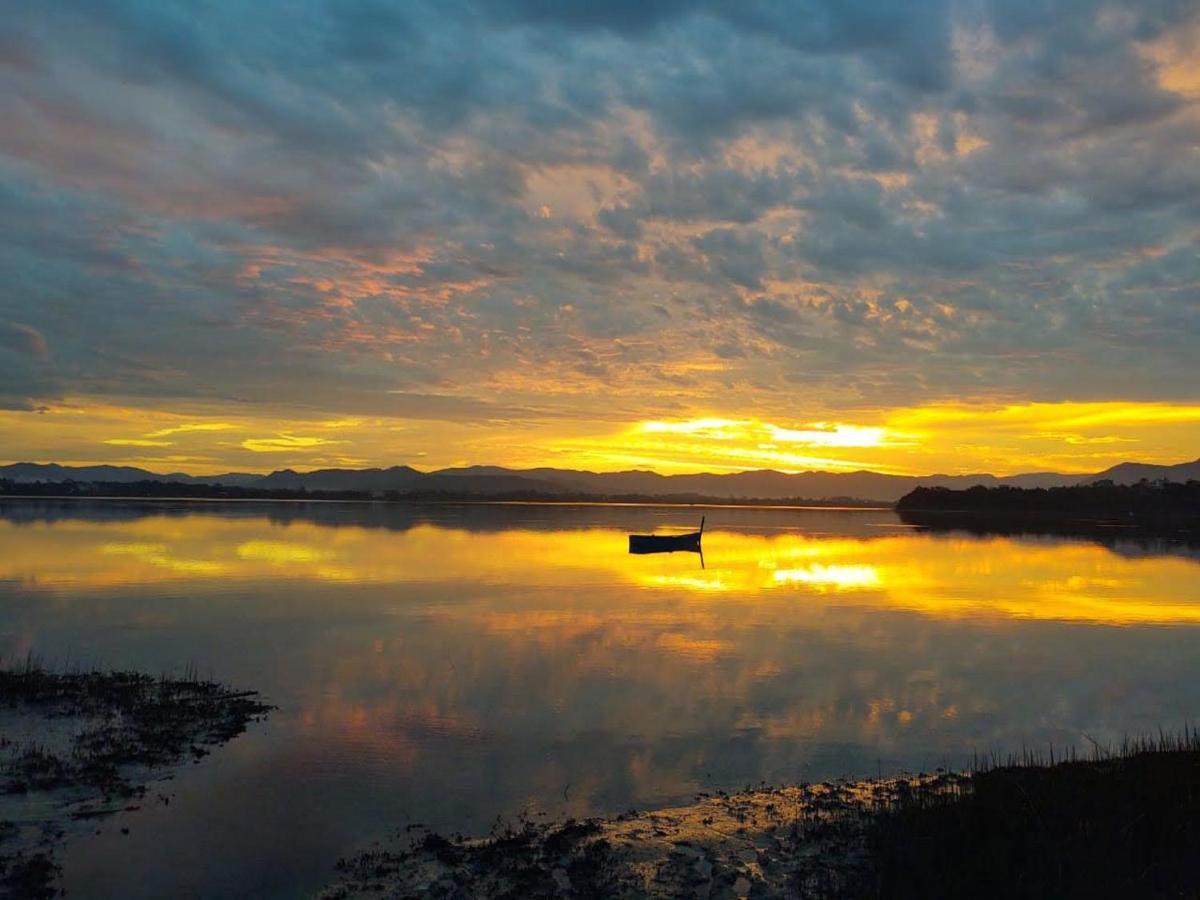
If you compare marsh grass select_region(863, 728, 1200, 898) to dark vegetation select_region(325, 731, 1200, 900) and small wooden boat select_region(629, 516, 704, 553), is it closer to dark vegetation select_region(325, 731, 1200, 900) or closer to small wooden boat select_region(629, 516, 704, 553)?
dark vegetation select_region(325, 731, 1200, 900)

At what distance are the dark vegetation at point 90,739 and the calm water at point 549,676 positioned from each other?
53 cm

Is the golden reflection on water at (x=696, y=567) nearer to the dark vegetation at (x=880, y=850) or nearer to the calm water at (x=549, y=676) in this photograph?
the calm water at (x=549, y=676)

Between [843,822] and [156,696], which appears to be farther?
[156,696]

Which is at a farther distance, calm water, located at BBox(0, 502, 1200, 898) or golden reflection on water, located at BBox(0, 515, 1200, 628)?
Answer: golden reflection on water, located at BBox(0, 515, 1200, 628)

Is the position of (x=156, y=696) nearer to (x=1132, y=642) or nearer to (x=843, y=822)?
(x=843, y=822)

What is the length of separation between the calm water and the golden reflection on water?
19.4 inches

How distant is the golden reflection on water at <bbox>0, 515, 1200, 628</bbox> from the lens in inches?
1527

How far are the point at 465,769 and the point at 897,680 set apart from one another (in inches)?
488

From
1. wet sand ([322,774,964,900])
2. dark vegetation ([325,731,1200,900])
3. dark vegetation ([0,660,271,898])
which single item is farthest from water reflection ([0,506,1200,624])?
wet sand ([322,774,964,900])

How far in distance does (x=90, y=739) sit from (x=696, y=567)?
43.5 metres

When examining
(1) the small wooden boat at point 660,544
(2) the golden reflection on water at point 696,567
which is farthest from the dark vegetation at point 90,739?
(1) the small wooden boat at point 660,544

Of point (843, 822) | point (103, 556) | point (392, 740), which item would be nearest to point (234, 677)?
point (392, 740)

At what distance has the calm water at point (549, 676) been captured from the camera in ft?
42.2

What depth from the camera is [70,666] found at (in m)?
21.6
